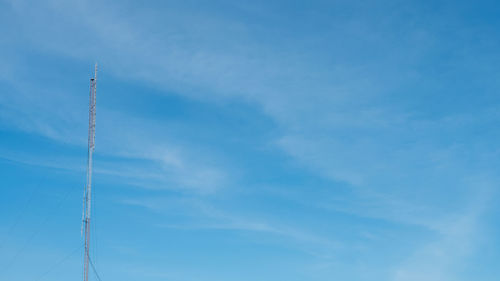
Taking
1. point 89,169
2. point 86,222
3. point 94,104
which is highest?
point 94,104

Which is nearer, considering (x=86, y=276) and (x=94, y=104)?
(x=86, y=276)

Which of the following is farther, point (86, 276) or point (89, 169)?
point (89, 169)

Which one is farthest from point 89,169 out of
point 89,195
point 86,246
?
point 86,246

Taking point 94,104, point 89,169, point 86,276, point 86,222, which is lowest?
point 86,276

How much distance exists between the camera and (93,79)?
117125 millimetres

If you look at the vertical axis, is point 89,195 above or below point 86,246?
above

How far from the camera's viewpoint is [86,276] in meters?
109

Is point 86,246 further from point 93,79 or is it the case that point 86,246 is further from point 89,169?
point 93,79

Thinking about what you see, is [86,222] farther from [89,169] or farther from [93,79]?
[93,79]

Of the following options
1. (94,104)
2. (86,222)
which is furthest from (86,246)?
(94,104)

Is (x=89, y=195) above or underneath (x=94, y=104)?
underneath

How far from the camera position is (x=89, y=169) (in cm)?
11675

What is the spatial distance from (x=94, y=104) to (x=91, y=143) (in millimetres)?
6476

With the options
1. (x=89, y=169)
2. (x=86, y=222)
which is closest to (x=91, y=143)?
(x=89, y=169)
